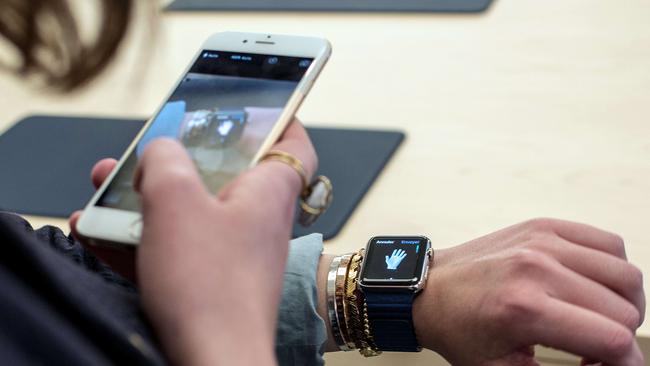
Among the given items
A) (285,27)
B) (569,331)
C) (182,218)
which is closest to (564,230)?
(569,331)

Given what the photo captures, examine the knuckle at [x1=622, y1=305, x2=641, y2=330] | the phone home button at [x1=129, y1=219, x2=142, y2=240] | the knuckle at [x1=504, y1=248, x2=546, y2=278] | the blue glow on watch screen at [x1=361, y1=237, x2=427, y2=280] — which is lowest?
the blue glow on watch screen at [x1=361, y1=237, x2=427, y2=280]

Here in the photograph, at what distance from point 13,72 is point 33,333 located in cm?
15

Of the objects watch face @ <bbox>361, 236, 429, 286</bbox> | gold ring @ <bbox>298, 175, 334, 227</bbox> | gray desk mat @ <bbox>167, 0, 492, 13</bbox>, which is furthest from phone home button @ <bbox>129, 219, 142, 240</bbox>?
gray desk mat @ <bbox>167, 0, 492, 13</bbox>

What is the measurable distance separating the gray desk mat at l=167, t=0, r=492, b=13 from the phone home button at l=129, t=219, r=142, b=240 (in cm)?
76

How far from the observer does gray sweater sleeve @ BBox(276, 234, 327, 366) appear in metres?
0.75

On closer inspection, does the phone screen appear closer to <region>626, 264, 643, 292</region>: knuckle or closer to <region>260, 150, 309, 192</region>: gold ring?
<region>260, 150, 309, 192</region>: gold ring

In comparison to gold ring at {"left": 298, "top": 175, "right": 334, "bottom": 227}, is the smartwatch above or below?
below

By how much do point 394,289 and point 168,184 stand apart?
0.87ft

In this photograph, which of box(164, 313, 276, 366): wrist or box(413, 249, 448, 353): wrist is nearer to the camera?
box(164, 313, 276, 366): wrist

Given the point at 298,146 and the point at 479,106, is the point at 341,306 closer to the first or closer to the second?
the point at 298,146

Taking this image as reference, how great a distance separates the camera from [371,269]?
75 centimetres

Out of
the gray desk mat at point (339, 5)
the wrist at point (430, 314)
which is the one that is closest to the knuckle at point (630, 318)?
the wrist at point (430, 314)

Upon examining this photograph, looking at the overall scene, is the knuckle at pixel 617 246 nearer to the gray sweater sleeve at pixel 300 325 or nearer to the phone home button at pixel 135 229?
the gray sweater sleeve at pixel 300 325

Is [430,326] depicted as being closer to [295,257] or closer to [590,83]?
[295,257]
